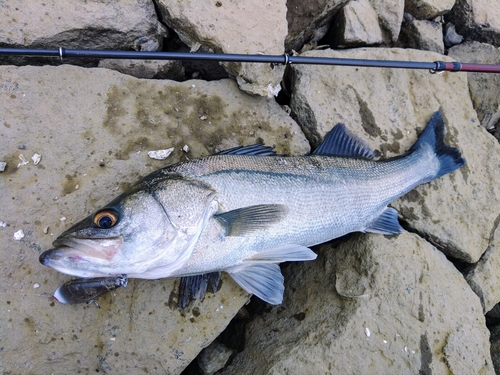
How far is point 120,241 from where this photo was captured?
6.57 ft

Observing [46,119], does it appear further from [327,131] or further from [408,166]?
[408,166]

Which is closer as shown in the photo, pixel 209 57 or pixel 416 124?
pixel 209 57

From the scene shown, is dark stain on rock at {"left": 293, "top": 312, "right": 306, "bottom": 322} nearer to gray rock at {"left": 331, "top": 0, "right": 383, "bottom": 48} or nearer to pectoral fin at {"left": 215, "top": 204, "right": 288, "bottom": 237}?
pectoral fin at {"left": 215, "top": 204, "right": 288, "bottom": 237}

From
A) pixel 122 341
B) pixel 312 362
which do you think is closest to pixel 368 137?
pixel 312 362

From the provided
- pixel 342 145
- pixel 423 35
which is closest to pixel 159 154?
pixel 342 145

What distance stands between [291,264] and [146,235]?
4.72 ft

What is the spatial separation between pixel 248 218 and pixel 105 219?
32.6 inches

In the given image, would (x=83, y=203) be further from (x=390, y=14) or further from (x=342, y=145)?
(x=390, y=14)

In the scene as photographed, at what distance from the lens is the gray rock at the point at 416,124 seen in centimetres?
314

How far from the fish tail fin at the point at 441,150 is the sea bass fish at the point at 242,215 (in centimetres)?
19

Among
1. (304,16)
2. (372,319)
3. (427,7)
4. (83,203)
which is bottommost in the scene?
(372,319)

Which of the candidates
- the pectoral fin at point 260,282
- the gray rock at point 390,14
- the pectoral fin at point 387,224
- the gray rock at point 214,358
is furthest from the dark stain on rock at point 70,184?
the gray rock at point 390,14

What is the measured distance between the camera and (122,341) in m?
2.43

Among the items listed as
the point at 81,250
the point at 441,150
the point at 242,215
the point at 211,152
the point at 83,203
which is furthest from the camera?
the point at 441,150
